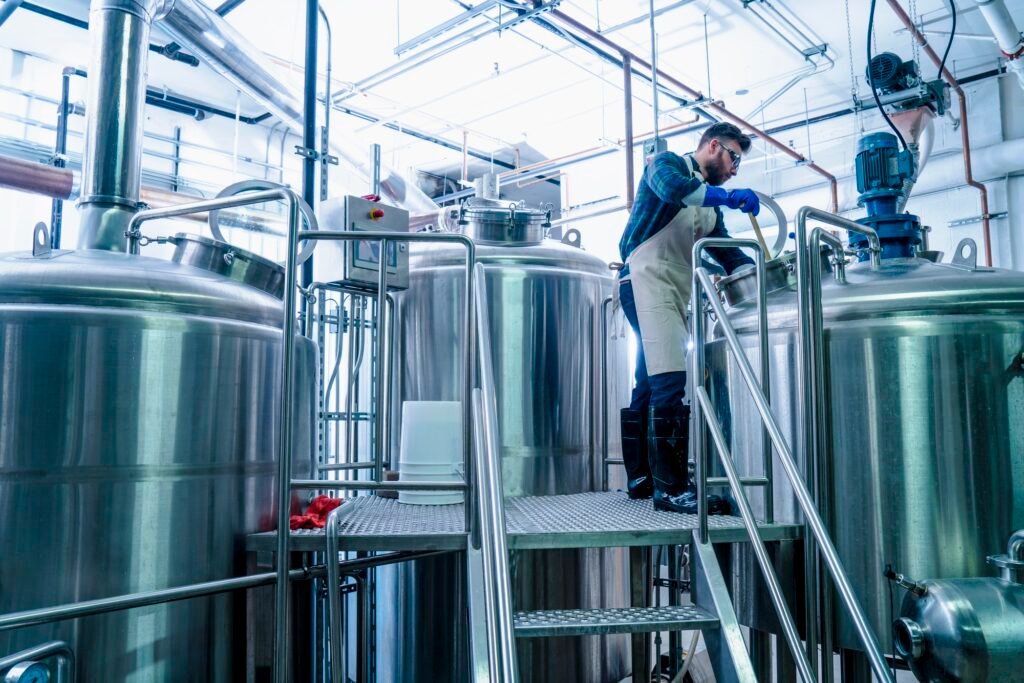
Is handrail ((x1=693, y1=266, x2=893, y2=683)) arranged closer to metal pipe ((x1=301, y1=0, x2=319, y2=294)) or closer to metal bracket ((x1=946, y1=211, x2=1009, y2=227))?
metal pipe ((x1=301, y1=0, x2=319, y2=294))

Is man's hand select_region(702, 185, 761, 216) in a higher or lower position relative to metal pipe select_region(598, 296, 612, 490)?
higher

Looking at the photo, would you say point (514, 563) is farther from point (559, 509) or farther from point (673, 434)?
point (673, 434)

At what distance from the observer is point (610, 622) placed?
1.88m

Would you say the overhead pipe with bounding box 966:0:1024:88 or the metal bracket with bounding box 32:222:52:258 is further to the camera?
the overhead pipe with bounding box 966:0:1024:88

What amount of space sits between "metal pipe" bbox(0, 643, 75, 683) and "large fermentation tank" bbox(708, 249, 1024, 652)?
199 centimetres

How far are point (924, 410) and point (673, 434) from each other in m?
0.75

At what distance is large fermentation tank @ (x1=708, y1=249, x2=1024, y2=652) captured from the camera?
7.13 ft

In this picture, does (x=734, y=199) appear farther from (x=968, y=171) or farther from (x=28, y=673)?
(x=968, y=171)

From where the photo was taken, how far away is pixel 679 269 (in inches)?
109

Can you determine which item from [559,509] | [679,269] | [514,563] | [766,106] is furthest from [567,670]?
[766,106]

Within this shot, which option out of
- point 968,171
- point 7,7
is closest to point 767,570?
point 7,7

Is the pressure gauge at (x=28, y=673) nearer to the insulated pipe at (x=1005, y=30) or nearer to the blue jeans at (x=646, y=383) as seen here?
the blue jeans at (x=646, y=383)

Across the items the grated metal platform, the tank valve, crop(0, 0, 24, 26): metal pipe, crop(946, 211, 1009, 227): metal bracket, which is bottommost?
the tank valve

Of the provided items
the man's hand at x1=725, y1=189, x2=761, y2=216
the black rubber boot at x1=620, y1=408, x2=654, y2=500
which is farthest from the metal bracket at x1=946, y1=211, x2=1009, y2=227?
the black rubber boot at x1=620, y1=408, x2=654, y2=500
